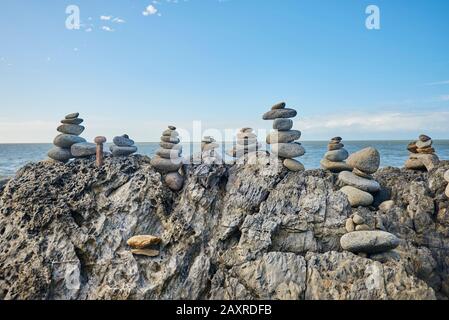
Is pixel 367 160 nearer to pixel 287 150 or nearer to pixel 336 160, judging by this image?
pixel 336 160

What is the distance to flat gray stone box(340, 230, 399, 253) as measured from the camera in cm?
770

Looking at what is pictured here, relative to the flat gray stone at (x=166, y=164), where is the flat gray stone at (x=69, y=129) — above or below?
above

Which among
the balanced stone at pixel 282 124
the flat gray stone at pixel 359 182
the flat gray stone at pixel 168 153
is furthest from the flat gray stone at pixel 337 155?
the flat gray stone at pixel 168 153

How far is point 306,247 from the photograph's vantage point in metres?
8.37

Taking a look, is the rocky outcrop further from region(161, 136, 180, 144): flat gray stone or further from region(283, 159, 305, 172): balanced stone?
region(161, 136, 180, 144): flat gray stone

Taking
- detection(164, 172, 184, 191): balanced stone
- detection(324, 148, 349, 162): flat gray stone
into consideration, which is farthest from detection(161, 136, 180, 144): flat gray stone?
detection(324, 148, 349, 162): flat gray stone

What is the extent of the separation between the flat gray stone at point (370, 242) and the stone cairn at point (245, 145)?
179 inches

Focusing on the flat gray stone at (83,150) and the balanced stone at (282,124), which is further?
the balanced stone at (282,124)

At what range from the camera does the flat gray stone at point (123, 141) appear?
11.3 metres

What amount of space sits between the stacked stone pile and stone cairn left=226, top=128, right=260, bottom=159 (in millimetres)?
4377

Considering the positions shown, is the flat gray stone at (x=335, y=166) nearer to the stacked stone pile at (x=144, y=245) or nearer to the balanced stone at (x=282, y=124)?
the balanced stone at (x=282, y=124)

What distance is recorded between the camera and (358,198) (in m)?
9.66

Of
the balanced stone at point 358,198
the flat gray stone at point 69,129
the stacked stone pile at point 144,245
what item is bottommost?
the stacked stone pile at point 144,245

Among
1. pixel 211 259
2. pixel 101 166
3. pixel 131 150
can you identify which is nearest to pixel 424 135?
pixel 211 259
